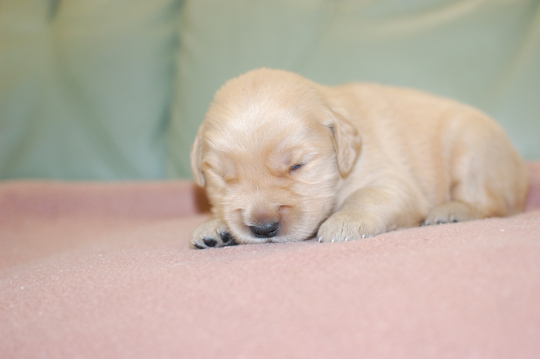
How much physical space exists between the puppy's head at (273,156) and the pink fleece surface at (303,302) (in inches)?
10.0

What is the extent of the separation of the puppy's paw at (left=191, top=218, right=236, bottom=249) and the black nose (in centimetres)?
28

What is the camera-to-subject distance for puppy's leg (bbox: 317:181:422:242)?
2324 millimetres

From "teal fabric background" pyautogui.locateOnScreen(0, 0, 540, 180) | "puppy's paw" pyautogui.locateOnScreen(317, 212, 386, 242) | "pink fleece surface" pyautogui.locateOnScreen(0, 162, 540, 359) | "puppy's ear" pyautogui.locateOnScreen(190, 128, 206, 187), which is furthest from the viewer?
"teal fabric background" pyautogui.locateOnScreen(0, 0, 540, 180)

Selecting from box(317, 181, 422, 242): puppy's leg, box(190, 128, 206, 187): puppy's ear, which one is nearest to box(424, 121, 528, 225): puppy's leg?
box(317, 181, 422, 242): puppy's leg

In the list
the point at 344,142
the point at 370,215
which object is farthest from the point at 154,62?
the point at 370,215

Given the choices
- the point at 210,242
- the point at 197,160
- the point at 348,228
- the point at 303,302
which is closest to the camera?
the point at 303,302

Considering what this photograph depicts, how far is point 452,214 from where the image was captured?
290 cm

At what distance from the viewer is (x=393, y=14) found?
4.18 m

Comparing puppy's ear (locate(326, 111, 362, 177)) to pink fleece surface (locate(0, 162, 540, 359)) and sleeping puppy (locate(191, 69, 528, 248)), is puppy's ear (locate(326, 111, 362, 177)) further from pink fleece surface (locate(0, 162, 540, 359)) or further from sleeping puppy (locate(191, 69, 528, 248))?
pink fleece surface (locate(0, 162, 540, 359))

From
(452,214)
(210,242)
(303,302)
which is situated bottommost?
(210,242)

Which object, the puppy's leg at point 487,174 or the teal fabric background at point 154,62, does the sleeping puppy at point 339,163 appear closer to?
the puppy's leg at point 487,174

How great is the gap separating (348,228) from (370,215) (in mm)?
264

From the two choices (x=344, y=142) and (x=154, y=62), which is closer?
(x=344, y=142)

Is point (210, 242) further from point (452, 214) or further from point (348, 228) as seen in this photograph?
point (452, 214)
